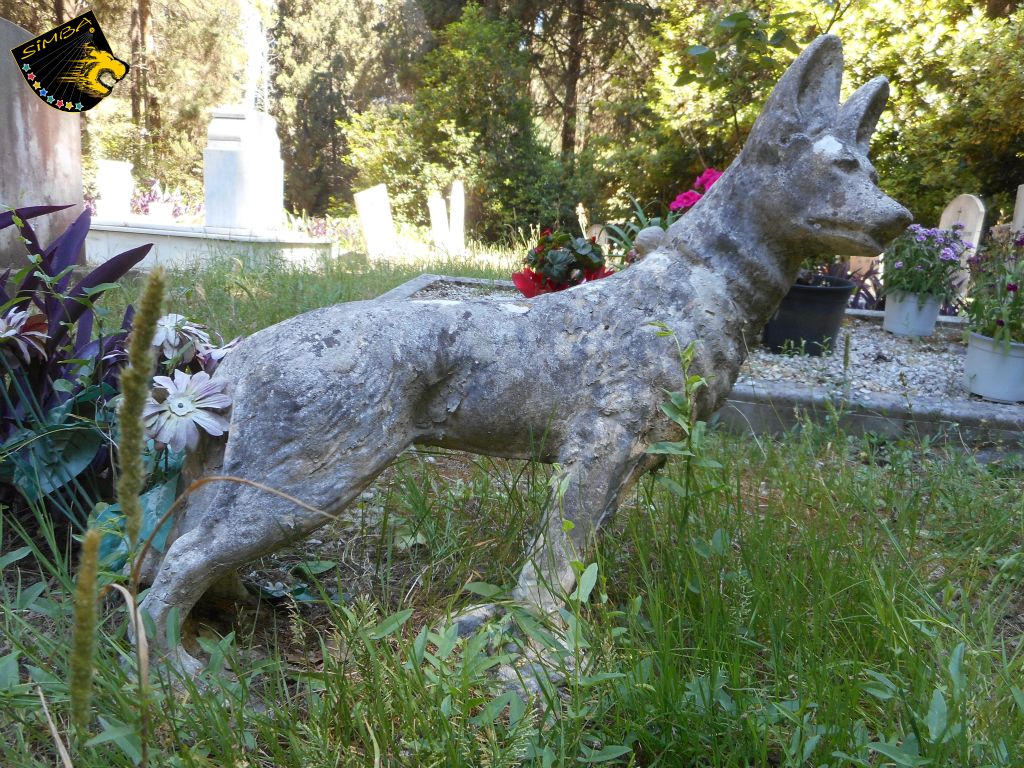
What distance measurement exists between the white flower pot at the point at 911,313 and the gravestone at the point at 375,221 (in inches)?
236

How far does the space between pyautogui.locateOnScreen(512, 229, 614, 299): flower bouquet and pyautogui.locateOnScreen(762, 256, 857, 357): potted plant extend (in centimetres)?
166

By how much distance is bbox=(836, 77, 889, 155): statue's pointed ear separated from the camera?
1731 mm

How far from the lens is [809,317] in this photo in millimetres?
5625

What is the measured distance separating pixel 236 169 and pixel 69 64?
3374 millimetres

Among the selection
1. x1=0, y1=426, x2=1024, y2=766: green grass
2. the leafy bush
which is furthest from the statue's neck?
the leafy bush

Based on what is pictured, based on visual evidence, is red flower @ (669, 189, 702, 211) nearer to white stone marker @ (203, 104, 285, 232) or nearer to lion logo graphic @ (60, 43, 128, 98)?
lion logo graphic @ (60, 43, 128, 98)

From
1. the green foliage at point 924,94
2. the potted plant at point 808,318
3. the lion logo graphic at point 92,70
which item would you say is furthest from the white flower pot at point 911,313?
the lion logo graphic at point 92,70

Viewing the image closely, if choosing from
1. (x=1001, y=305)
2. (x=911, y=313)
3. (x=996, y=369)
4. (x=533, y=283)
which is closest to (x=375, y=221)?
(x=533, y=283)

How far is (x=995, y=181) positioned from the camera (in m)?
10.2

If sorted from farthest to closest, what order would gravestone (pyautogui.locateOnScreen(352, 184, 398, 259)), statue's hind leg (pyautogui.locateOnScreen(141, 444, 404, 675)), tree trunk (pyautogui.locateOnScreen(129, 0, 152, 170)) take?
tree trunk (pyautogui.locateOnScreen(129, 0, 152, 170))
gravestone (pyautogui.locateOnScreen(352, 184, 398, 259))
statue's hind leg (pyautogui.locateOnScreen(141, 444, 404, 675))

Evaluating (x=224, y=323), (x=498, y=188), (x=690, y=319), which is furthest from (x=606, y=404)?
(x=498, y=188)

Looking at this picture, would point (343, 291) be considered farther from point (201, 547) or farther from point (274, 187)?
point (274, 187)

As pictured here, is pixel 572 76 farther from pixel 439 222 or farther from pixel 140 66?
pixel 140 66

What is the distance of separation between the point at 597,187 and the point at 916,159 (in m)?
5.54
